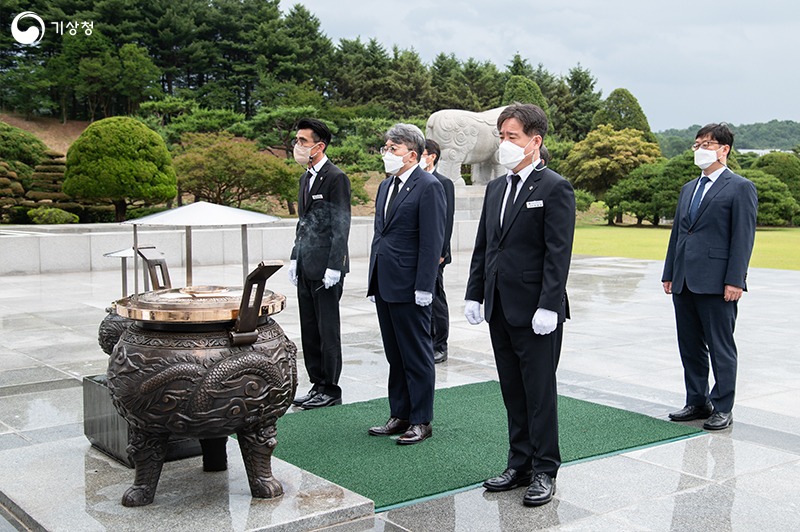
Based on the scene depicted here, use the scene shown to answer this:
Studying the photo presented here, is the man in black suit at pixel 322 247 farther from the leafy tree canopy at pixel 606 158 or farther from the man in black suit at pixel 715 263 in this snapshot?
the leafy tree canopy at pixel 606 158

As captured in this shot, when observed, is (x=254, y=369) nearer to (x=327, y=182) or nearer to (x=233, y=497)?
(x=233, y=497)

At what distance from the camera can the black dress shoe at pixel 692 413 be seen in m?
4.82

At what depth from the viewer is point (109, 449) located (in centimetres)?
399

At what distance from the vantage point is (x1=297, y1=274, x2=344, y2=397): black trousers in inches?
199

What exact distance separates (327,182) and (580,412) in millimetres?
2051

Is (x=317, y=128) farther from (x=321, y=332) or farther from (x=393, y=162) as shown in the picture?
(x=321, y=332)

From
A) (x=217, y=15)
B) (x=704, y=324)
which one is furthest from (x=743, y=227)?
(x=217, y=15)

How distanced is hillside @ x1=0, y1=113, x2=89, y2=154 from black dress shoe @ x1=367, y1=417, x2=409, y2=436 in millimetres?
35192

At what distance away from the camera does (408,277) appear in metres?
4.41

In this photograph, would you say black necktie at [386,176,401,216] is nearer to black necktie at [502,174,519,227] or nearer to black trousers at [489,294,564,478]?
black necktie at [502,174,519,227]

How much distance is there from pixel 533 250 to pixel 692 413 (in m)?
1.96

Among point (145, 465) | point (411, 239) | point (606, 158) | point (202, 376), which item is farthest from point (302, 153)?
point (606, 158)

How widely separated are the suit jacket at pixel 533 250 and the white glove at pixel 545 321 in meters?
0.02

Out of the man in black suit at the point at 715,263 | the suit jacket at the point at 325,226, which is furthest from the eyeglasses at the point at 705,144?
the suit jacket at the point at 325,226
